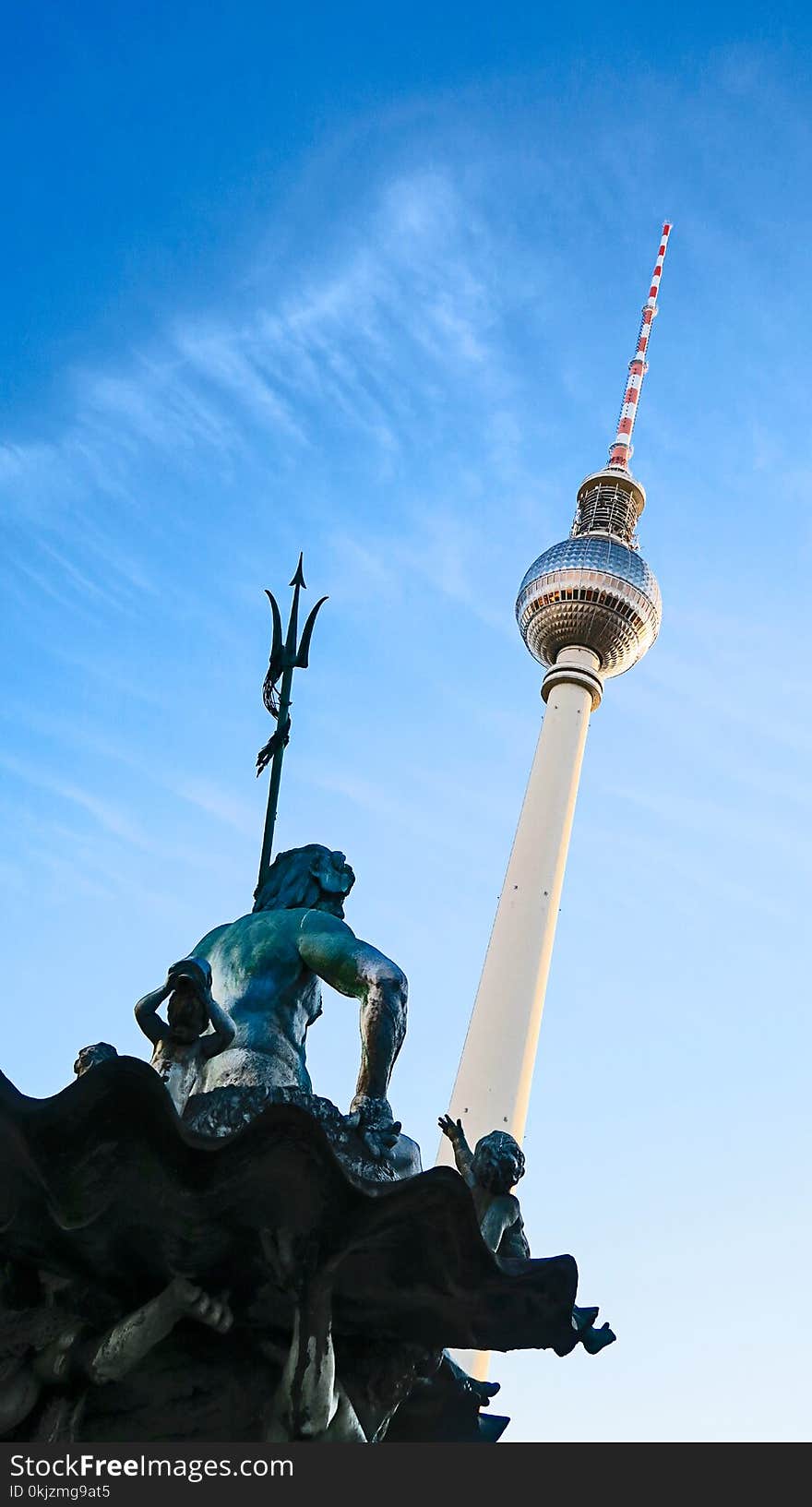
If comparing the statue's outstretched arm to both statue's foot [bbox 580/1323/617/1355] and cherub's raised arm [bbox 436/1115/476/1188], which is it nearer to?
cherub's raised arm [bbox 436/1115/476/1188]

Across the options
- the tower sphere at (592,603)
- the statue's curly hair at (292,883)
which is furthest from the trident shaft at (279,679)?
the tower sphere at (592,603)

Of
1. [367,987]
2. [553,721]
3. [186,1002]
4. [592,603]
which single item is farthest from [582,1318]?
[592,603]

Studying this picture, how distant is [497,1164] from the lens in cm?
663

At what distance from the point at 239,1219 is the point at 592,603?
192 feet

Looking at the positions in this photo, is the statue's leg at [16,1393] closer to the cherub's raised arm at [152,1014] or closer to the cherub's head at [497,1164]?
the cherub's raised arm at [152,1014]

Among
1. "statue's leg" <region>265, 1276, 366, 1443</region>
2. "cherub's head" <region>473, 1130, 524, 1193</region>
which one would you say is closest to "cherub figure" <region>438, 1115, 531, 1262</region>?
"cherub's head" <region>473, 1130, 524, 1193</region>

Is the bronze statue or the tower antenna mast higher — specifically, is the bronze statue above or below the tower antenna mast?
below

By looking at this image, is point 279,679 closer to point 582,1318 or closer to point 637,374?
point 582,1318

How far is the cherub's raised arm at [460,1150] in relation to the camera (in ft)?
22.3

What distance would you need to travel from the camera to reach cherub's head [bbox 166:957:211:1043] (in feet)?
21.0

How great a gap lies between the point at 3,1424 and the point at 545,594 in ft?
195

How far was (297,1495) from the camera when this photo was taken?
16.1 ft

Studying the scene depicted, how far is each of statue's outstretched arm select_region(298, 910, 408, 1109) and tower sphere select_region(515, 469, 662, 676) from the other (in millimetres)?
56685

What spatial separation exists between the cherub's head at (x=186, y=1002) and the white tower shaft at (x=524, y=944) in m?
38.3
